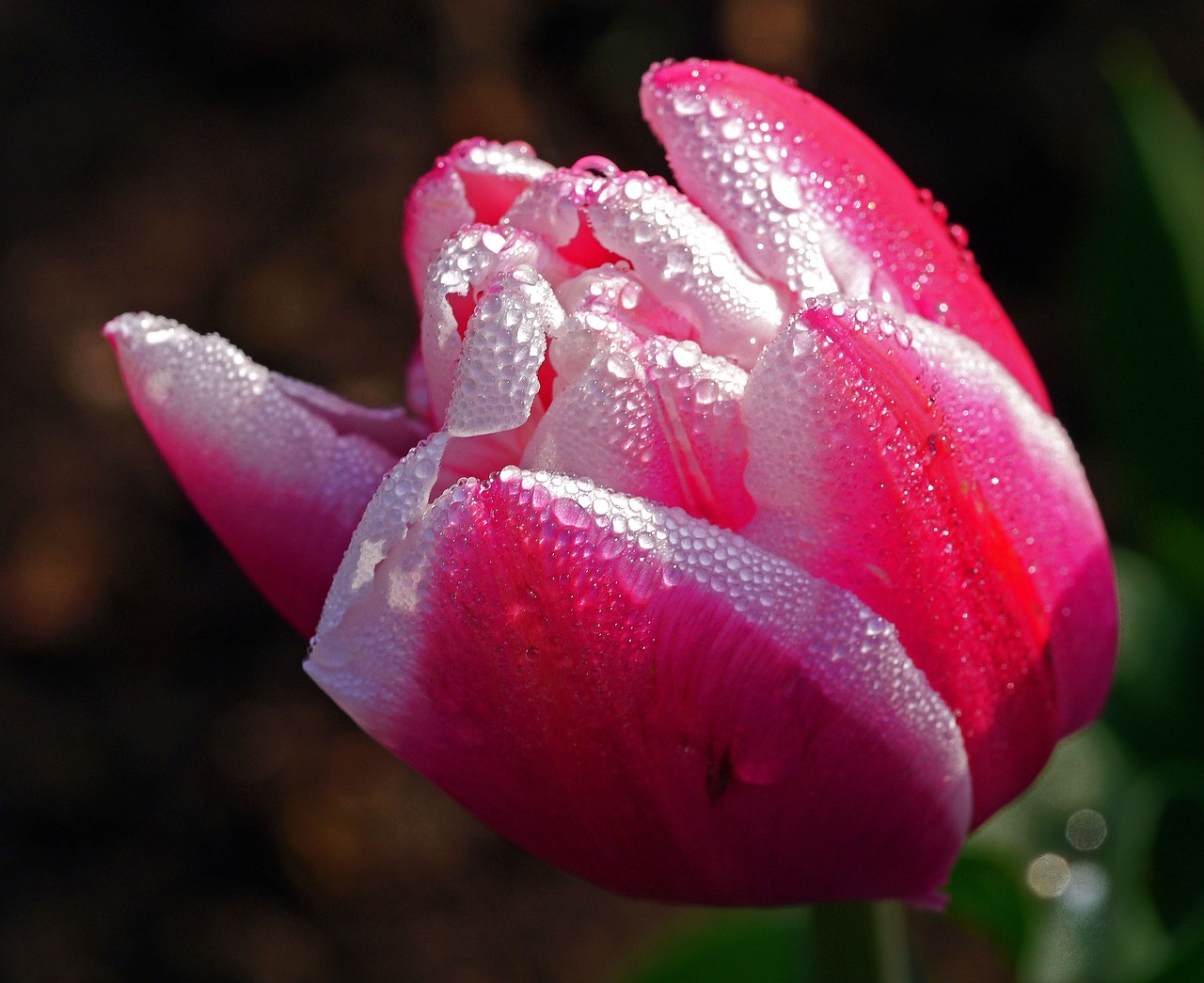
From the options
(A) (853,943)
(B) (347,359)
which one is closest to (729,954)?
(A) (853,943)

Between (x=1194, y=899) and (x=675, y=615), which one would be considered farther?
(x=1194, y=899)

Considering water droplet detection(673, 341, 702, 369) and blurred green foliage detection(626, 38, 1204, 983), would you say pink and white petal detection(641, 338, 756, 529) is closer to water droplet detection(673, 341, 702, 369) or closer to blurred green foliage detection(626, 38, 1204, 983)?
water droplet detection(673, 341, 702, 369)

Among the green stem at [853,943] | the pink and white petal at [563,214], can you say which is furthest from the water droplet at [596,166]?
A: the green stem at [853,943]

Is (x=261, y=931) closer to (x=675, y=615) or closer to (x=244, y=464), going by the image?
(x=244, y=464)

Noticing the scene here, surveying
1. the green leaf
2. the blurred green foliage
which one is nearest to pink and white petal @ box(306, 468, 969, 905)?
the blurred green foliage

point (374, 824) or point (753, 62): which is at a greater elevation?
point (753, 62)

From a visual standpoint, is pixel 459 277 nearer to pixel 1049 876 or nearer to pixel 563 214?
pixel 563 214

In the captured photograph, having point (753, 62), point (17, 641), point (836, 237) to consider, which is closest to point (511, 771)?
point (836, 237)
